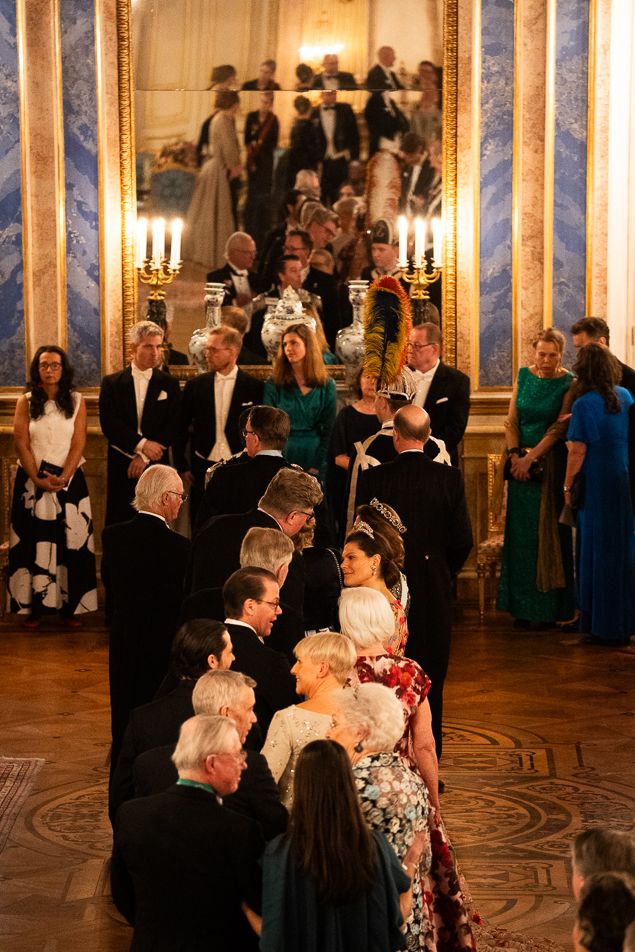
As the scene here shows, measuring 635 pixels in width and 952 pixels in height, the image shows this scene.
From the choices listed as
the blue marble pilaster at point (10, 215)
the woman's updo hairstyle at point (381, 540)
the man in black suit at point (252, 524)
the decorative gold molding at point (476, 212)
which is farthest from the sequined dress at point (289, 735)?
the blue marble pilaster at point (10, 215)

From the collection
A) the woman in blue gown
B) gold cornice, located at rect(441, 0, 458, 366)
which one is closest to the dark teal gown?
the woman in blue gown

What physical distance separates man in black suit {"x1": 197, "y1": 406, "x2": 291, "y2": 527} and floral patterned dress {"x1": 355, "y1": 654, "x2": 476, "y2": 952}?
240 cm

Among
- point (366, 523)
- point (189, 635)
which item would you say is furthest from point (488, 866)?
point (189, 635)

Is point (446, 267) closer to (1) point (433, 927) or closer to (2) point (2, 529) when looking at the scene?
(2) point (2, 529)

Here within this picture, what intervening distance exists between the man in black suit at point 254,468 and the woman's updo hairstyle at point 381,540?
1.05m

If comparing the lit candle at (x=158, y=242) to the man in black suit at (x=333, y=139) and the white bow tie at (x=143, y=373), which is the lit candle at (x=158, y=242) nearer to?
the white bow tie at (x=143, y=373)

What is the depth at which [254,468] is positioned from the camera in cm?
727

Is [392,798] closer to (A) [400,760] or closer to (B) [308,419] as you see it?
(A) [400,760]

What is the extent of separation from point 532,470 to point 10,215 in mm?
4327

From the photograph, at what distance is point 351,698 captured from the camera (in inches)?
166

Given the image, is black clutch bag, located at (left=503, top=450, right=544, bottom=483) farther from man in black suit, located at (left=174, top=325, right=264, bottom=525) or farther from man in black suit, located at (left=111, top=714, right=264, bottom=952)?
man in black suit, located at (left=111, top=714, right=264, bottom=952)

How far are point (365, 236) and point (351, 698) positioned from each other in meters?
7.80

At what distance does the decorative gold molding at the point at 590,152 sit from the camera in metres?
11.3

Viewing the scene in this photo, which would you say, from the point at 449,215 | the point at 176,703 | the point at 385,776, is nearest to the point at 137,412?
the point at 449,215
